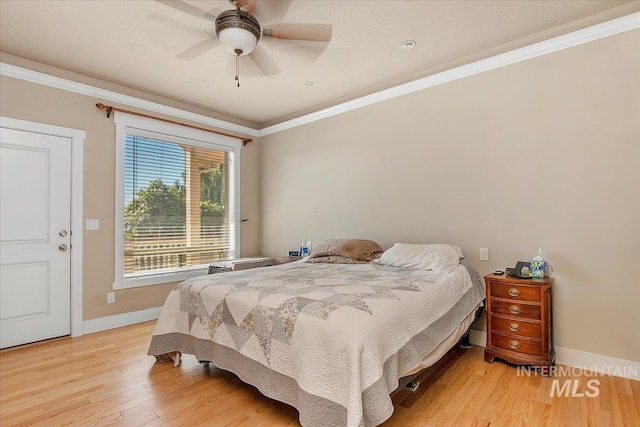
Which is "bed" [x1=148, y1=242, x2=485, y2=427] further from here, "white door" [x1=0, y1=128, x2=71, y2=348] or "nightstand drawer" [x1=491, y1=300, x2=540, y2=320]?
"white door" [x1=0, y1=128, x2=71, y2=348]

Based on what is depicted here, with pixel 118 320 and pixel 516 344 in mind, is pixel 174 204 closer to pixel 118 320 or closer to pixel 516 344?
pixel 118 320

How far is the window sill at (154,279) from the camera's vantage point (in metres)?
3.65

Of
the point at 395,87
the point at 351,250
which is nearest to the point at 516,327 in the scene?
the point at 351,250

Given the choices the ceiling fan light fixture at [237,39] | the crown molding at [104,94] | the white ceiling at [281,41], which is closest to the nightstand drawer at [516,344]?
the white ceiling at [281,41]

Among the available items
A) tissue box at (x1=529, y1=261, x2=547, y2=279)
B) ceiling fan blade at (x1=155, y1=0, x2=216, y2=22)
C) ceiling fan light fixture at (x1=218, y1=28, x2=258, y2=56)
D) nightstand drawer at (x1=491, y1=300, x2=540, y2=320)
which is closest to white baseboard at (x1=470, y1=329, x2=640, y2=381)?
nightstand drawer at (x1=491, y1=300, x2=540, y2=320)

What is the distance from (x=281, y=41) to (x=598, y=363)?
→ 3.48 metres

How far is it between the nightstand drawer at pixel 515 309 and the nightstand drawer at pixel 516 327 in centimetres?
5

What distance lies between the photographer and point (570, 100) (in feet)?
8.43

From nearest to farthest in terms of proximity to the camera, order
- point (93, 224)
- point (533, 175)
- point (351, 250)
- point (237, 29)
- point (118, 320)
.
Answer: point (237, 29)
point (533, 175)
point (351, 250)
point (93, 224)
point (118, 320)

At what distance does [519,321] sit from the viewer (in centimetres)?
243

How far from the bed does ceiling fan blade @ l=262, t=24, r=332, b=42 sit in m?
1.84

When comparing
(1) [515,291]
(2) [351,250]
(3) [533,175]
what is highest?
(3) [533,175]

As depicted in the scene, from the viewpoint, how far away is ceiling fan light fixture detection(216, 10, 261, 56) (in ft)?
7.20

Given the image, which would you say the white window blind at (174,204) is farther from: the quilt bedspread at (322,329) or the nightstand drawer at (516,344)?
the nightstand drawer at (516,344)
